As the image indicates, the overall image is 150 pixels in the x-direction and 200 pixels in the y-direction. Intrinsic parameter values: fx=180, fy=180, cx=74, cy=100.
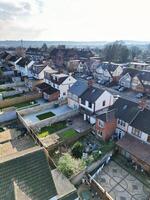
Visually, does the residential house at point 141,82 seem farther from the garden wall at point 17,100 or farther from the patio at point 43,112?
the garden wall at point 17,100

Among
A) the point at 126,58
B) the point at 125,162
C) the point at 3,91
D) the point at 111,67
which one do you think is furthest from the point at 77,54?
the point at 125,162

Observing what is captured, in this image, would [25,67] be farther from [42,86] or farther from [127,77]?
[127,77]

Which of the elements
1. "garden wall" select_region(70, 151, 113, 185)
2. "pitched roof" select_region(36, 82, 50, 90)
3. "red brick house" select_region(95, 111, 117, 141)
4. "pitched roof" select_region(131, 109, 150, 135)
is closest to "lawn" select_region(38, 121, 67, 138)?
"red brick house" select_region(95, 111, 117, 141)

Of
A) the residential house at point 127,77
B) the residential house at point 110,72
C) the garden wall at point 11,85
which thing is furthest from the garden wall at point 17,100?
the residential house at point 127,77

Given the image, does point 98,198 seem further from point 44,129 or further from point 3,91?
point 3,91

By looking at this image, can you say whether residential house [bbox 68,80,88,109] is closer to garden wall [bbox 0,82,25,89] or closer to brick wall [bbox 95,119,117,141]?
brick wall [bbox 95,119,117,141]

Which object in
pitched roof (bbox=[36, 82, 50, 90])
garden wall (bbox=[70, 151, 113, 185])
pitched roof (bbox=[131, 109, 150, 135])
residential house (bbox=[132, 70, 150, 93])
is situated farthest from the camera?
residential house (bbox=[132, 70, 150, 93])
